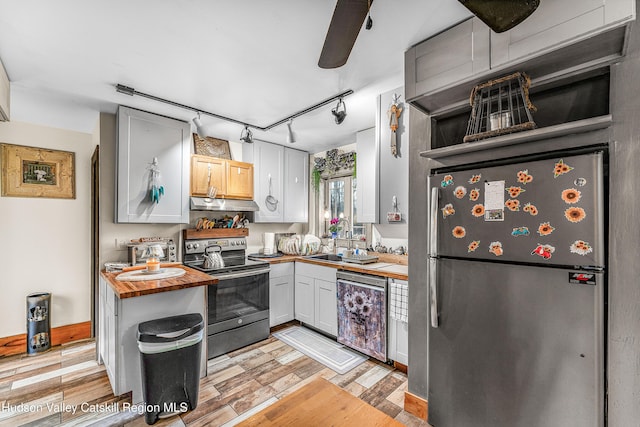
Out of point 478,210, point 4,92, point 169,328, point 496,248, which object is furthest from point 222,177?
point 496,248

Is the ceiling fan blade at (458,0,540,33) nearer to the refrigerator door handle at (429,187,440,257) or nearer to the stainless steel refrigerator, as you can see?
the stainless steel refrigerator

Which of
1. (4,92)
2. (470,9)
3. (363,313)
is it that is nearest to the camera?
(470,9)

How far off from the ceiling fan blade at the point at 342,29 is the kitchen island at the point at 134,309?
1.87m

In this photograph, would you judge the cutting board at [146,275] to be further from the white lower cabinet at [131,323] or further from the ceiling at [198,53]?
the ceiling at [198,53]

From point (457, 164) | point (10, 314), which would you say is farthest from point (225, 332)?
point (457, 164)

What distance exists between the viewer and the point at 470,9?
1.06m

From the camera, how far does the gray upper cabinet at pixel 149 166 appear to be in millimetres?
2768

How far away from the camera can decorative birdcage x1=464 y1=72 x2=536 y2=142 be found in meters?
1.52

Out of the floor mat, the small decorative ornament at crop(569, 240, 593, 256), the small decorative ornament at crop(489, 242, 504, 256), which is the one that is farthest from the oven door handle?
the small decorative ornament at crop(569, 240, 593, 256)

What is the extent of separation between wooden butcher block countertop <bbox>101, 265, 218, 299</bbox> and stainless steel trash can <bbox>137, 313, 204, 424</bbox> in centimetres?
24

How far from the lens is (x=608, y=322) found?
4.31 feet

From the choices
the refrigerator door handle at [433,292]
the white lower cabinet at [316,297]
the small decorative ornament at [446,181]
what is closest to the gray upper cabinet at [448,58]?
the small decorative ornament at [446,181]

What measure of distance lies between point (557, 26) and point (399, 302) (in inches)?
80.6

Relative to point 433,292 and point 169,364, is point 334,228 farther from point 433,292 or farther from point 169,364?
point 169,364
